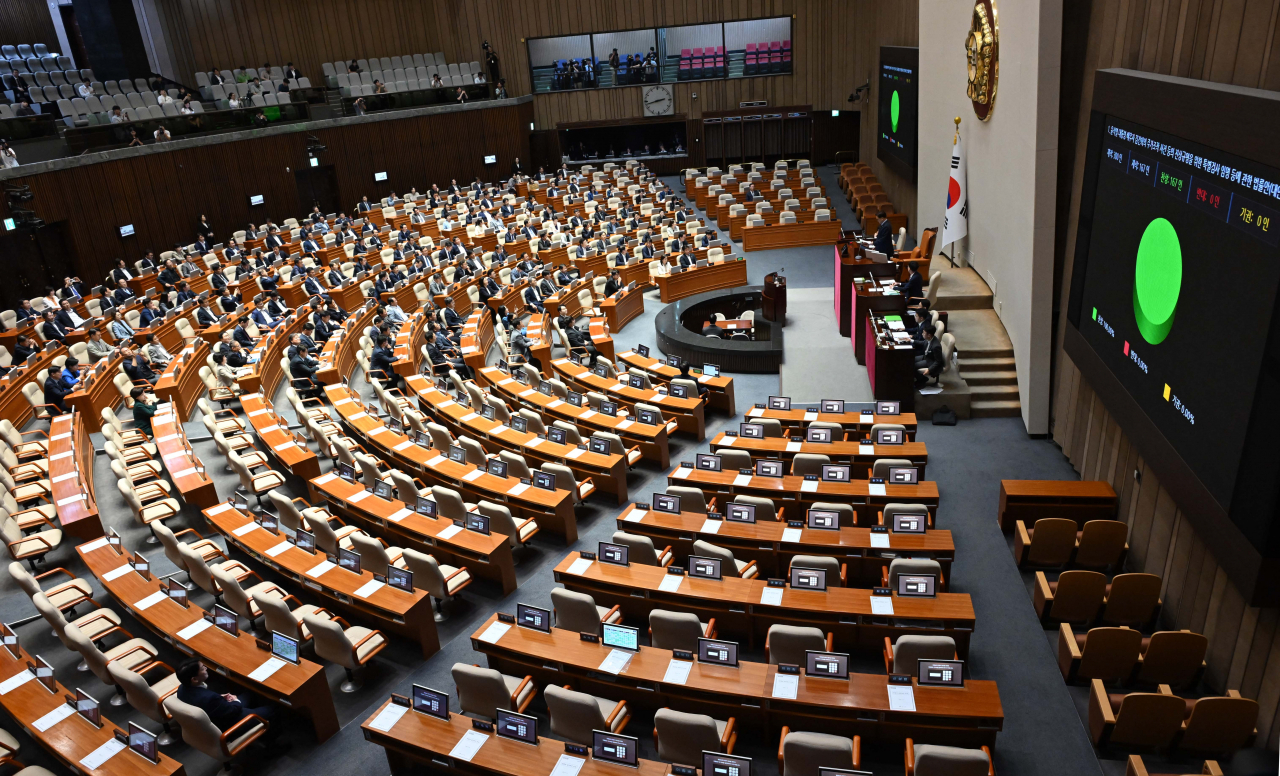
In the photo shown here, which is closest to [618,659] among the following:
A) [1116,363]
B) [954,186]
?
[1116,363]

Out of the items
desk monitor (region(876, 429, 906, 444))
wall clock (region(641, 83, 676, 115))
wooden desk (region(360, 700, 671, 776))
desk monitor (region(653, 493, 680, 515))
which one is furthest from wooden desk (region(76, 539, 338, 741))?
wall clock (region(641, 83, 676, 115))

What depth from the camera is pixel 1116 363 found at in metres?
7.14

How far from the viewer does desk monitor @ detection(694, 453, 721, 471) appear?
8992 mm

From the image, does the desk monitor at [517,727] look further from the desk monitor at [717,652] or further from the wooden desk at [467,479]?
the wooden desk at [467,479]

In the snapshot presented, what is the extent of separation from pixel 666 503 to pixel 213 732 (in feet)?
13.9

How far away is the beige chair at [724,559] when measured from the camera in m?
6.84

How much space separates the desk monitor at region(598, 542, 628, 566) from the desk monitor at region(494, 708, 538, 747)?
6.60ft

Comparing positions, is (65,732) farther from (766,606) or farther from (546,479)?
(766,606)

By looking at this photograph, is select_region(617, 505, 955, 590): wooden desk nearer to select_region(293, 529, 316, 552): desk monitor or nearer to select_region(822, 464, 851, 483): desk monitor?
select_region(822, 464, 851, 483): desk monitor

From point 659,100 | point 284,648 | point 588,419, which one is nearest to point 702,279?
point 588,419

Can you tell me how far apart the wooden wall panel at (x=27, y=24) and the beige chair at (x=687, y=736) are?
1128 inches

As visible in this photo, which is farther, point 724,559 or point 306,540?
point 306,540

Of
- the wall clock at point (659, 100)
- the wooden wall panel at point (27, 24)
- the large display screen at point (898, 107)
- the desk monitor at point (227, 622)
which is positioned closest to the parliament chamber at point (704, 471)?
the desk monitor at point (227, 622)

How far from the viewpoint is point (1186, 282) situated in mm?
5766
